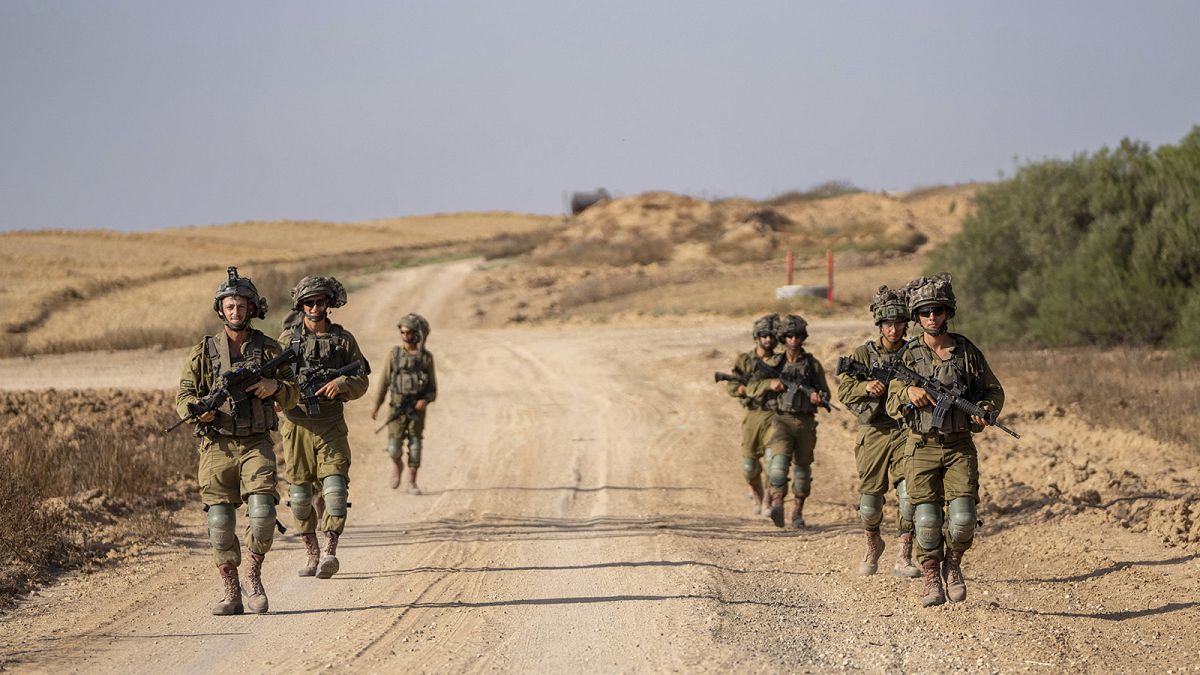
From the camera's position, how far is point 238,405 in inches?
319

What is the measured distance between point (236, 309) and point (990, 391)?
4.82 meters

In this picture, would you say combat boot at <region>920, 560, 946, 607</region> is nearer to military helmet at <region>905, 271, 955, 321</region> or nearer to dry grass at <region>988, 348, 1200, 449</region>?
military helmet at <region>905, 271, 955, 321</region>

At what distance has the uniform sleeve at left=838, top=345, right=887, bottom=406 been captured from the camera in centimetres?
930

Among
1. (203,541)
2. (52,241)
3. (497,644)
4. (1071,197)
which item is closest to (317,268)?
(52,241)

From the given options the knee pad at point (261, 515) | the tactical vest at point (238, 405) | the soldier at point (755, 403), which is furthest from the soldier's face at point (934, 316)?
the knee pad at point (261, 515)

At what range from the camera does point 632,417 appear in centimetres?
1977

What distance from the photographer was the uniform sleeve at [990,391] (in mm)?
8047

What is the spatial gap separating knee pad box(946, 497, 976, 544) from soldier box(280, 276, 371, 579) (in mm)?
4116

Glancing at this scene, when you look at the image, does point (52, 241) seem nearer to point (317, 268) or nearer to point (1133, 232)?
point (317, 268)

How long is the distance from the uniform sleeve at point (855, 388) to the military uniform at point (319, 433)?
11.5 feet

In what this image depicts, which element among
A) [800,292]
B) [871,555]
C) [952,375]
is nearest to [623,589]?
[871,555]

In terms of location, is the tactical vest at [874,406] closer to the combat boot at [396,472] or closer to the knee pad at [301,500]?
the knee pad at [301,500]

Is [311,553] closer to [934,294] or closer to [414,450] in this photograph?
[414,450]

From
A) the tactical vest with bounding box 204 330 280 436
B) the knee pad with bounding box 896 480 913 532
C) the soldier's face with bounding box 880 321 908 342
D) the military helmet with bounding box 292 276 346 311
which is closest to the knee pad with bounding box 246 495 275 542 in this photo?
the tactical vest with bounding box 204 330 280 436
